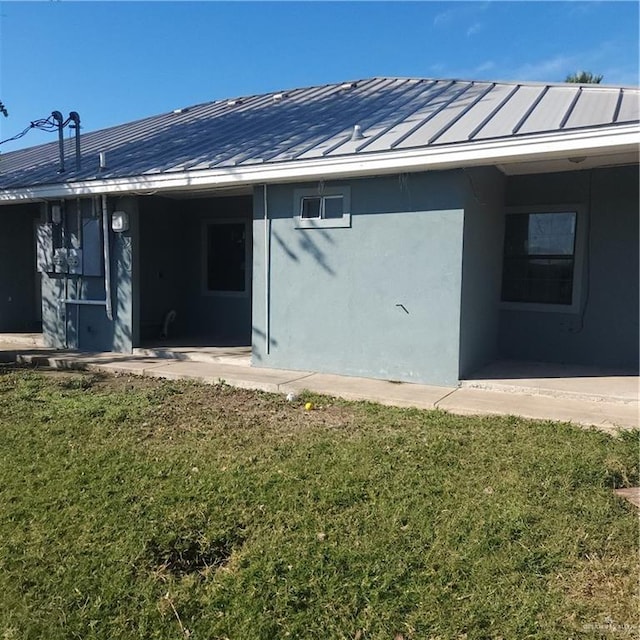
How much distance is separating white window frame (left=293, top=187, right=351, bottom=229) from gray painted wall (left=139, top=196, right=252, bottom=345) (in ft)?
10.5

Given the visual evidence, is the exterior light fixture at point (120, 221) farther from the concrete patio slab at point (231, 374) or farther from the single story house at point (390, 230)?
the concrete patio slab at point (231, 374)

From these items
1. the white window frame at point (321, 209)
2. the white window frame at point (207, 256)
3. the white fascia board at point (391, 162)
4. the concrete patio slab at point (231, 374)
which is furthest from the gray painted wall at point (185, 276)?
the white window frame at point (321, 209)

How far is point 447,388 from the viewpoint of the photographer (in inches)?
261

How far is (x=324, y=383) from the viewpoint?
685 cm

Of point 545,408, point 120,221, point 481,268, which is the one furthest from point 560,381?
point 120,221

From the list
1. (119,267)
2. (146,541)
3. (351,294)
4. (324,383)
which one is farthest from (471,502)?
(119,267)

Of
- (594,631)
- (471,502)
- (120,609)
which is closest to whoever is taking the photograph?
(594,631)

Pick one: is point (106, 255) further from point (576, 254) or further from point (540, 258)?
point (576, 254)

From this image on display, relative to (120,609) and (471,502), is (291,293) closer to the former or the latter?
(471,502)

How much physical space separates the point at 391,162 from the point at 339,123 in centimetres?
261

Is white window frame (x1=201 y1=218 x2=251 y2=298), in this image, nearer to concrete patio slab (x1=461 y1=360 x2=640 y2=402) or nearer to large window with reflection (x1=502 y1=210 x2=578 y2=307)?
large window with reflection (x1=502 y1=210 x2=578 y2=307)

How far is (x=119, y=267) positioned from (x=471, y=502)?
7.23 m

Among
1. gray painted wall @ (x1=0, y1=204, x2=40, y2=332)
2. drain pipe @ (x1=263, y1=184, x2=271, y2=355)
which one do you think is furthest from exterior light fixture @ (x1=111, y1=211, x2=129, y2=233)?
gray painted wall @ (x1=0, y1=204, x2=40, y2=332)

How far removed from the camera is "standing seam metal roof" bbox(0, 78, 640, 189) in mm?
6406
